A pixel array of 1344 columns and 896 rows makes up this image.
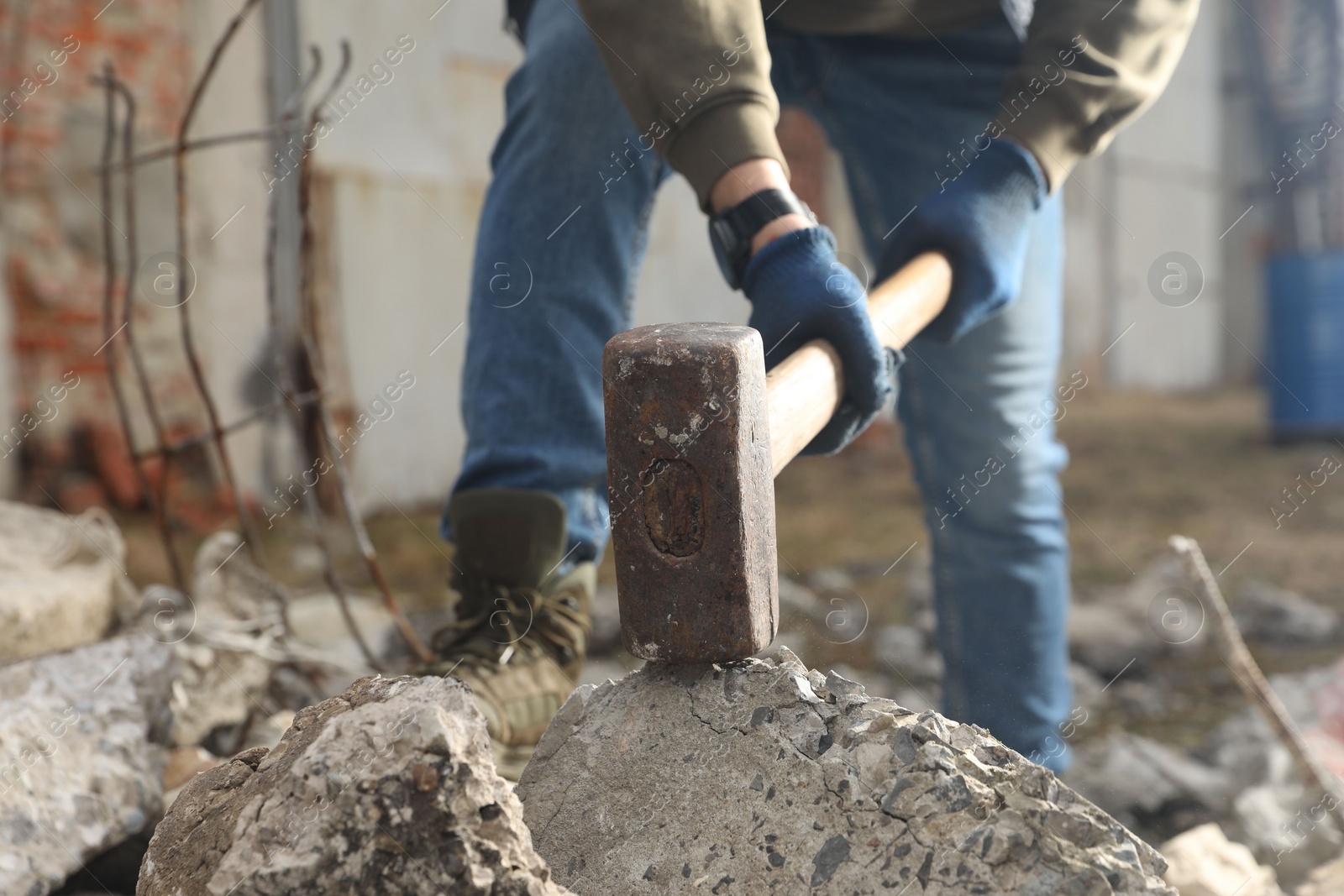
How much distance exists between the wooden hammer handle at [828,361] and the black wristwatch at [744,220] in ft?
0.52

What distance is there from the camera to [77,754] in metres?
1.27

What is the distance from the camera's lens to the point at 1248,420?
278 inches

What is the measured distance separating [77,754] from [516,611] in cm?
56

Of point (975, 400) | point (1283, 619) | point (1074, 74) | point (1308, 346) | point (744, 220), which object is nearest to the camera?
point (744, 220)

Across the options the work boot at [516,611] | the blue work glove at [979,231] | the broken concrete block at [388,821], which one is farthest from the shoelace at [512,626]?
the blue work glove at [979,231]

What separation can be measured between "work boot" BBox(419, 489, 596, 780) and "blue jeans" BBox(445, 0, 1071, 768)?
0.04 meters

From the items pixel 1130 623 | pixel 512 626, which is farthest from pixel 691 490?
pixel 1130 623

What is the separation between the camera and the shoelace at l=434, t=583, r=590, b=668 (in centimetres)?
139

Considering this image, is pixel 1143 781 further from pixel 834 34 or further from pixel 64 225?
pixel 64 225

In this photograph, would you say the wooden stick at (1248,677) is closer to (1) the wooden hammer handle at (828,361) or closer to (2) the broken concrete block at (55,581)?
(1) the wooden hammer handle at (828,361)

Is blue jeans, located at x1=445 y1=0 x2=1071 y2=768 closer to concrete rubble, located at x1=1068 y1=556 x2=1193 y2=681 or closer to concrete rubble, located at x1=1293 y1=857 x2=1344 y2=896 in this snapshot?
concrete rubble, located at x1=1293 y1=857 x2=1344 y2=896

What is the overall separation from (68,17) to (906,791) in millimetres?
3805

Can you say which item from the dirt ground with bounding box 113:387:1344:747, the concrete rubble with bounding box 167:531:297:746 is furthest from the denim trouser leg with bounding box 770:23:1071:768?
the concrete rubble with bounding box 167:531:297:746

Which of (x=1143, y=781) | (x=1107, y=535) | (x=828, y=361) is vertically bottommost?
(x=1107, y=535)
